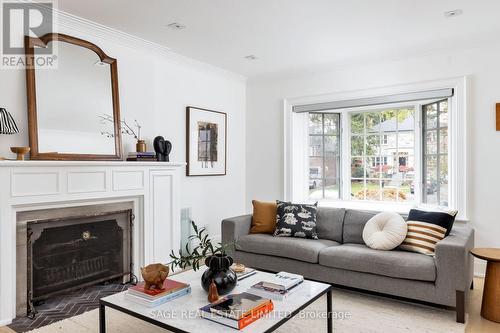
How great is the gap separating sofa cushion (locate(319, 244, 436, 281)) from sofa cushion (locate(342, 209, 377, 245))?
274 mm

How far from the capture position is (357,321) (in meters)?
2.62

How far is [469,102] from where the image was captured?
3.69m

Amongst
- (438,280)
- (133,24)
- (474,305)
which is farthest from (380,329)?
(133,24)

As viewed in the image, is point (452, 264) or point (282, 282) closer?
point (282, 282)

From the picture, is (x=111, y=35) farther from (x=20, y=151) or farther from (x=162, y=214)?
(x=162, y=214)

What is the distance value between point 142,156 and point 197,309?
2.02 meters

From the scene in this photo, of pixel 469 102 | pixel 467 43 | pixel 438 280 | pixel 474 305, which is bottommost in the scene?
pixel 474 305

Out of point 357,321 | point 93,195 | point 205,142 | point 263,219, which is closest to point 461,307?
point 357,321

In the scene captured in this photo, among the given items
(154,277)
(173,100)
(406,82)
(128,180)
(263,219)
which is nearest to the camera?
(154,277)

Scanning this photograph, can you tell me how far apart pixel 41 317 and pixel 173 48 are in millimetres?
2861

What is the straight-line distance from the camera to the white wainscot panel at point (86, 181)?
2.95 metres

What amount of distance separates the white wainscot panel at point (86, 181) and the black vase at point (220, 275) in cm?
151

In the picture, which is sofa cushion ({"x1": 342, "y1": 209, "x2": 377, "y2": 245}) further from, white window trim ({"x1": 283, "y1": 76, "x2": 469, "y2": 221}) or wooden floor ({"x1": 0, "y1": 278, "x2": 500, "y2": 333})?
wooden floor ({"x1": 0, "y1": 278, "x2": 500, "y2": 333})

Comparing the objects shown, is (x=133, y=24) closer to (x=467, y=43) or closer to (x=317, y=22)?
(x=317, y=22)
